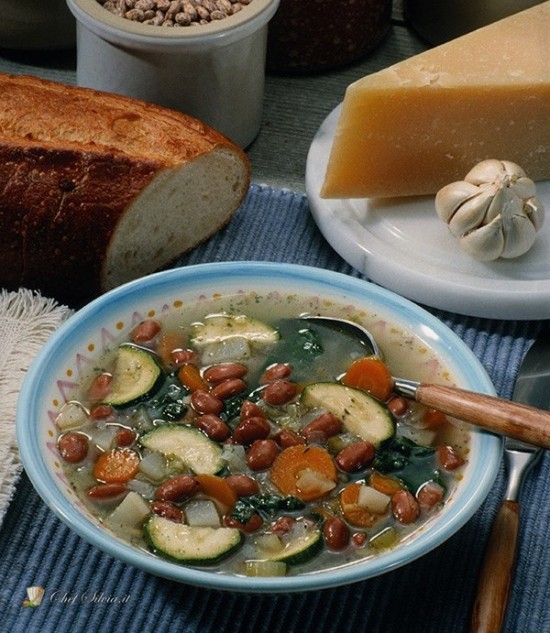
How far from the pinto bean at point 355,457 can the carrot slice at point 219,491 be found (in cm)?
18

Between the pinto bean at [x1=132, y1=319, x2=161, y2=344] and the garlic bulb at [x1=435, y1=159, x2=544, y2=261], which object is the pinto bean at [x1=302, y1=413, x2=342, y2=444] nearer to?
the pinto bean at [x1=132, y1=319, x2=161, y2=344]

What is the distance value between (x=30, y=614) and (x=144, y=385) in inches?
15.6

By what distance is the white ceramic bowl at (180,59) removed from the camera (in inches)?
91.0

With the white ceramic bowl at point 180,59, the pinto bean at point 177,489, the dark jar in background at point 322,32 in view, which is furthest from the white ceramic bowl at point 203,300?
the dark jar in background at point 322,32

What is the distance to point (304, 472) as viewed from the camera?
1.61 meters

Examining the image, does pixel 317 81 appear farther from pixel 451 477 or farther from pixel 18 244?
pixel 451 477

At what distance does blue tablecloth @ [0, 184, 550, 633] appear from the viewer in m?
1.58

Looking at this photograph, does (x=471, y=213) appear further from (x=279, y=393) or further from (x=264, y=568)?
(x=264, y=568)

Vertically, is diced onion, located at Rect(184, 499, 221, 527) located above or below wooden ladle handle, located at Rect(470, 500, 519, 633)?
above

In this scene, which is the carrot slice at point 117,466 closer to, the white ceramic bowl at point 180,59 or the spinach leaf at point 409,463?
the spinach leaf at point 409,463

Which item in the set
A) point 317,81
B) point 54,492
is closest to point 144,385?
point 54,492

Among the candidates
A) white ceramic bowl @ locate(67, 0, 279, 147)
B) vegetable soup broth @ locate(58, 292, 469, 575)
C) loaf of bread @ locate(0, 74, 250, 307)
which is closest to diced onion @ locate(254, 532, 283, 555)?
vegetable soup broth @ locate(58, 292, 469, 575)

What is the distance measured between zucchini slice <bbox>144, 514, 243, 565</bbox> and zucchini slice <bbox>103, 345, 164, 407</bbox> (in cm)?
26

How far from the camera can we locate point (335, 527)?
1518 millimetres
